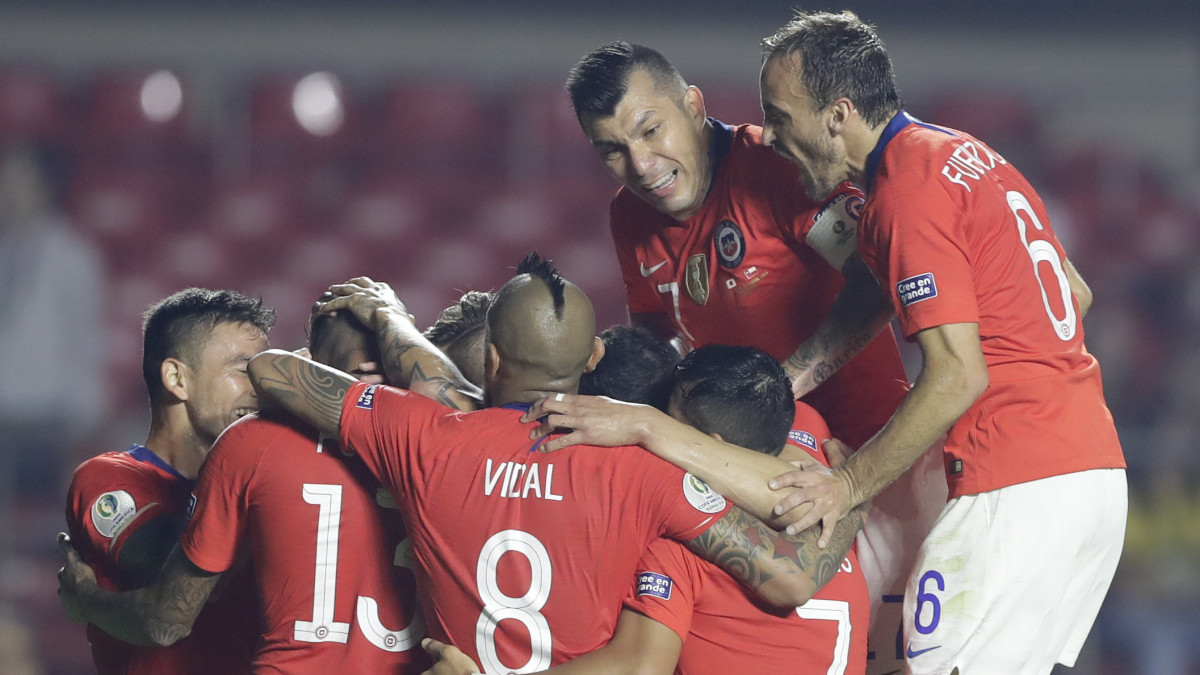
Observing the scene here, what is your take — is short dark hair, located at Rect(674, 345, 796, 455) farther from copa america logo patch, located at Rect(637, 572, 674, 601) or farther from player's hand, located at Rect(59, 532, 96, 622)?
player's hand, located at Rect(59, 532, 96, 622)

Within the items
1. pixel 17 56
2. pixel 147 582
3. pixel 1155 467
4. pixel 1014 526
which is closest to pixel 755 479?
pixel 1014 526

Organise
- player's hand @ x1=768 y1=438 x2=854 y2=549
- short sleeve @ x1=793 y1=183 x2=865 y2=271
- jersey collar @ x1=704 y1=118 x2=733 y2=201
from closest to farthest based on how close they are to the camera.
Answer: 1. player's hand @ x1=768 y1=438 x2=854 y2=549
2. short sleeve @ x1=793 y1=183 x2=865 y2=271
3. jersey collar @ x1=704 y1=118 x2=733 y2=201

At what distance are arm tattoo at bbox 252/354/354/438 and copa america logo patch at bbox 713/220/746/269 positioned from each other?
1.25m

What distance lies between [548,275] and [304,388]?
66cm

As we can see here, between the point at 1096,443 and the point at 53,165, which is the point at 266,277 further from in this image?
the point at 1096,443

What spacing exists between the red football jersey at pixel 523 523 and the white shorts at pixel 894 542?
3.07 feet

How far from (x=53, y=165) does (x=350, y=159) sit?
2.16 meters

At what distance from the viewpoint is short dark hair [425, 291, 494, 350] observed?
3766mm

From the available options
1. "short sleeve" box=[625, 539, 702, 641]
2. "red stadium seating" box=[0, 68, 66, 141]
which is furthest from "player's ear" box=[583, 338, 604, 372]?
"red stadium seating" box=[0, 68, 66, 141]

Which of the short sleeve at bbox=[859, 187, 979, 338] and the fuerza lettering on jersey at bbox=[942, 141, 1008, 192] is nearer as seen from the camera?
the short sleeve at bbox=[859, 187, 979, 338]

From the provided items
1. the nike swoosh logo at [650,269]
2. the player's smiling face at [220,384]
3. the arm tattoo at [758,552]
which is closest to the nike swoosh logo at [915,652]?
the arm tattoo at [758,552]

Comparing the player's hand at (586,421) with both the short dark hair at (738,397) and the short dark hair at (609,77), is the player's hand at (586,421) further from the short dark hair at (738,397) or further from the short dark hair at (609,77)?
the short dark hair at (609,77)

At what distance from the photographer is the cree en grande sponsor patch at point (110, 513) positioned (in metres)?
3.36

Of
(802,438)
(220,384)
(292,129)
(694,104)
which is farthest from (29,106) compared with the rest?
(802,438)
